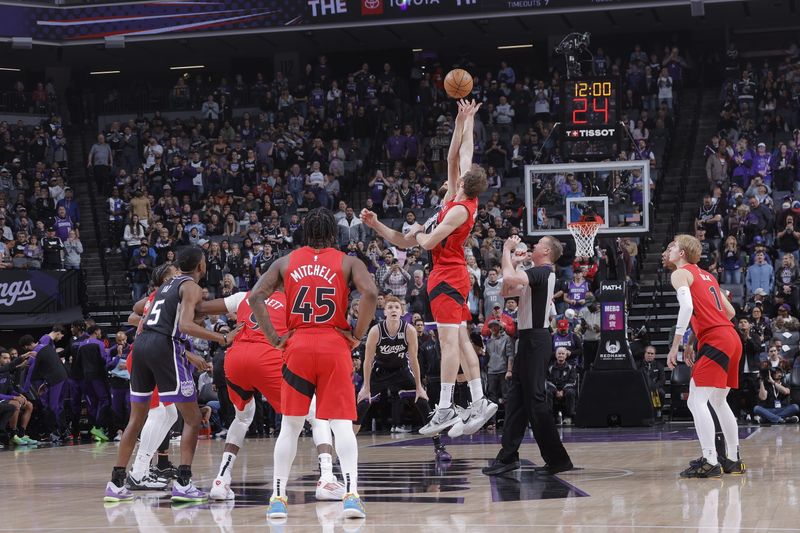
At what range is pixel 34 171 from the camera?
29.8 m

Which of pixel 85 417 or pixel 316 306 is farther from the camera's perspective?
pixel 85 417

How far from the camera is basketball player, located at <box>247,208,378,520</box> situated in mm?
7988

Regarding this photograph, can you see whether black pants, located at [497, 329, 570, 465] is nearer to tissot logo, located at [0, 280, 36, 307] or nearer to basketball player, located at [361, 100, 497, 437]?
basketball player, located at [361, 100, 497, 437]

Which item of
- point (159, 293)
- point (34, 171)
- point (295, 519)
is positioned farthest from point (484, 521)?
point (34, 171)

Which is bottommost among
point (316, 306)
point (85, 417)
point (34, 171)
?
point (85, 417)

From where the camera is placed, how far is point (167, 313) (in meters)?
9.81

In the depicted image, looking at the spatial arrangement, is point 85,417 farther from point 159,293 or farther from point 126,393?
point 159,293

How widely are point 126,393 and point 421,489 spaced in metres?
10.6

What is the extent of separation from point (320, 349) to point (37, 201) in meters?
21.5

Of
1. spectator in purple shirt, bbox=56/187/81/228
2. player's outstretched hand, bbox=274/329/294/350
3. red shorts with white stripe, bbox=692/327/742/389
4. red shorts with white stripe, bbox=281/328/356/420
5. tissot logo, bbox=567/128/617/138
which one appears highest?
tissot logo, bbox=567/128/617/138

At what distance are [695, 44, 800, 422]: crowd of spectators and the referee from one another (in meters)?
8.61

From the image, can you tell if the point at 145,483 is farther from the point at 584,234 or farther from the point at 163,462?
the point at 584,234

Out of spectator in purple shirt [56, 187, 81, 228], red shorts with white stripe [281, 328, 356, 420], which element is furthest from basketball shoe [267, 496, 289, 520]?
spectator in purple shirt [56, 187, 81, 228]

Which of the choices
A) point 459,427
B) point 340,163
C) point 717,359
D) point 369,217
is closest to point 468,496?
point 459,427
